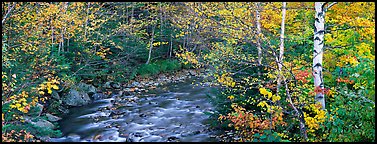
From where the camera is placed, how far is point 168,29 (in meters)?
25.4

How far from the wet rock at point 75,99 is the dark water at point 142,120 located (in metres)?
0.40

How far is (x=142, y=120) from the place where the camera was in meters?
12.7

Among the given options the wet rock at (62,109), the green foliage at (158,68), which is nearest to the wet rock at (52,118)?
the wet rock at (62,109)

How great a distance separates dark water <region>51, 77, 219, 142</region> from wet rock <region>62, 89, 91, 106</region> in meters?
0.40

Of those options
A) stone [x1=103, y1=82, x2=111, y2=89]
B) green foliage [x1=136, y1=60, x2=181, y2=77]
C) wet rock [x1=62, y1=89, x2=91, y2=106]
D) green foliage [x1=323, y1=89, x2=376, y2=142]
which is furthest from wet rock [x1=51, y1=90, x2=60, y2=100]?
green foliage [x1=323, y1=89, x2=376, y2=142]

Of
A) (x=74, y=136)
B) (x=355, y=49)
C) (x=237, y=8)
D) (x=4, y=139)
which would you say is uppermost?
(x=237, y=8)

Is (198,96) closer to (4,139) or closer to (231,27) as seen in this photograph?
(231,27)

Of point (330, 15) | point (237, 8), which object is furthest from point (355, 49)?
point (237, 8)

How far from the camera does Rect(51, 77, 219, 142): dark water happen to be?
423 inches

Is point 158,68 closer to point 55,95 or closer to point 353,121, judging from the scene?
point 55,95

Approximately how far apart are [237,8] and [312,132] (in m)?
3.39

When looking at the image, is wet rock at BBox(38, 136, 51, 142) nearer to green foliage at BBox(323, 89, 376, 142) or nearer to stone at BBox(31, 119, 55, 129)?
stone at BBox(31, 119, 55, 129)

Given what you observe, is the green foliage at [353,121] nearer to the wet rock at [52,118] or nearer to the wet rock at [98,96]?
the wet rock at [52,118]

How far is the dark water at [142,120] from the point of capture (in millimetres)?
10734
